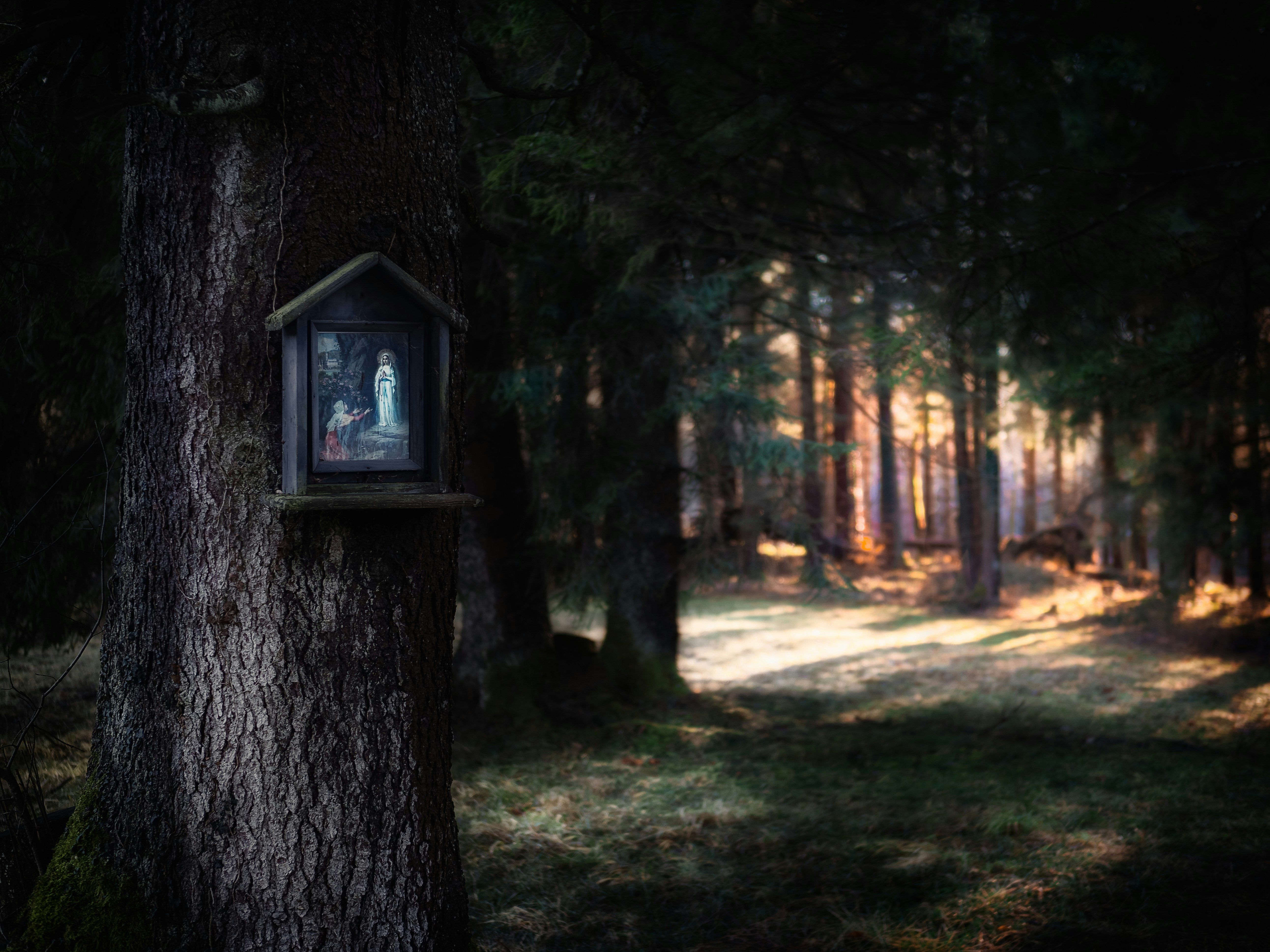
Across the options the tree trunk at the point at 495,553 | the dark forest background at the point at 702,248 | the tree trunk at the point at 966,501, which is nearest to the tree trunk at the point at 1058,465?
the tree trunk at the point at 966,501

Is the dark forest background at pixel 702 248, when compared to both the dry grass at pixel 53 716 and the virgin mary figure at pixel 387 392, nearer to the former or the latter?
the dry grass at pixel 53 716

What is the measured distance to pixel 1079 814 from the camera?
560 cm

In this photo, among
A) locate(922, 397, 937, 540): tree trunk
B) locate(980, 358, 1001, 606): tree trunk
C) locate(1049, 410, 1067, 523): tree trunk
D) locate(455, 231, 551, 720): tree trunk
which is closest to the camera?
locate(455, 231, 551, 720): tree trunk

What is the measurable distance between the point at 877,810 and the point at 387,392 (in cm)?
463

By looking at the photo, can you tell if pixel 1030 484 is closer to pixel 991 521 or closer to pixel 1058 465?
pixel 1058 465

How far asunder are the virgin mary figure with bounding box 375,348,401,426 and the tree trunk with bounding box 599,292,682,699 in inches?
230

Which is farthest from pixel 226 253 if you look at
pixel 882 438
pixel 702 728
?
pixel 882 438

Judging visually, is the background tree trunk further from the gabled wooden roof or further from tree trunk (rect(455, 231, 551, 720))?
the gabled wooden roof

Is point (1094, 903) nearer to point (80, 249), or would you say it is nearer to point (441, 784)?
point (441, 784)

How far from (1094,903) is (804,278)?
7.63m

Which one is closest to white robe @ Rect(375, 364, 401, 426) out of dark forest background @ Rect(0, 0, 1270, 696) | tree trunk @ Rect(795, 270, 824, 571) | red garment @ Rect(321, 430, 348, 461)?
red garment @ Rect(321, 430, 348, 461)

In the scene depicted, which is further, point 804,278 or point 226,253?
point 804,278

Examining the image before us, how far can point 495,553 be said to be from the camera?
8039 mm

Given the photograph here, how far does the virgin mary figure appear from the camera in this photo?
265cm
